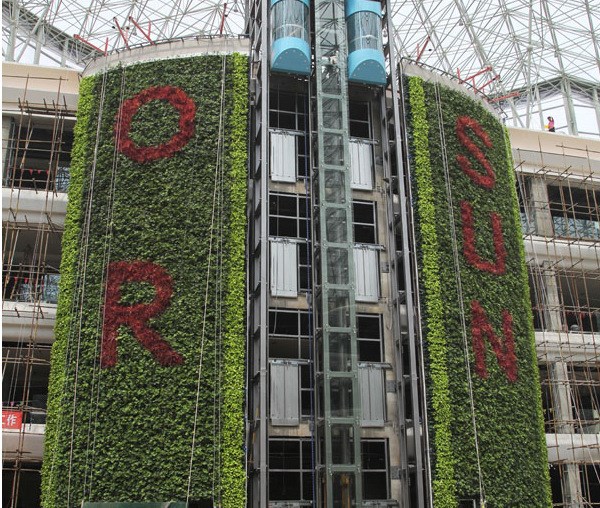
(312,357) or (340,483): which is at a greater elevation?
(312,357)

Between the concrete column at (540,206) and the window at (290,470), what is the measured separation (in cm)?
1541

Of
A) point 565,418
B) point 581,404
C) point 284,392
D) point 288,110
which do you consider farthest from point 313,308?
point 581,404

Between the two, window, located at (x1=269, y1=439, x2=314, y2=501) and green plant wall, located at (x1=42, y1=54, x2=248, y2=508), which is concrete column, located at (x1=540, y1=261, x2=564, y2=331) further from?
green plant wall, located at (x1=42, y1=54, x2=248, y2=508)

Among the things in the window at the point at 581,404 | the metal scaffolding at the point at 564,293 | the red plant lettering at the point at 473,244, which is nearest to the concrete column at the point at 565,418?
the metal scaffolding at the point at 564,293

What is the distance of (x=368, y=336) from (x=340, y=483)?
4994 mm

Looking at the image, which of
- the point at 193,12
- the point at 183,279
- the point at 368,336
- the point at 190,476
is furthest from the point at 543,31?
the point at 190,476

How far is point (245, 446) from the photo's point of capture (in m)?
21.9

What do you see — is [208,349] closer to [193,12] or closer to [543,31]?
[193,12]

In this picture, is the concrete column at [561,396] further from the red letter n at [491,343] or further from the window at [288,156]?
the window at [288,156]

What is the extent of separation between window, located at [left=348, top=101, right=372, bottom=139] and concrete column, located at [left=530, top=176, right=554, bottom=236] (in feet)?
30.4

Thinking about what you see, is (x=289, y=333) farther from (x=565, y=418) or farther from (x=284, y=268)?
(x=565, y=418)

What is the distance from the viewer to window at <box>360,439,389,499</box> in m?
23.4

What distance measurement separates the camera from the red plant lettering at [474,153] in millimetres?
28119

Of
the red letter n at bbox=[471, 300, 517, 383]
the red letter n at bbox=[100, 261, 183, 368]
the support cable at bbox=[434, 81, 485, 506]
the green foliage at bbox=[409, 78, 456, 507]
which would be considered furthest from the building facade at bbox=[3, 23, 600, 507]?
the red letter n at bbox=[100, 261, 183, 368]
